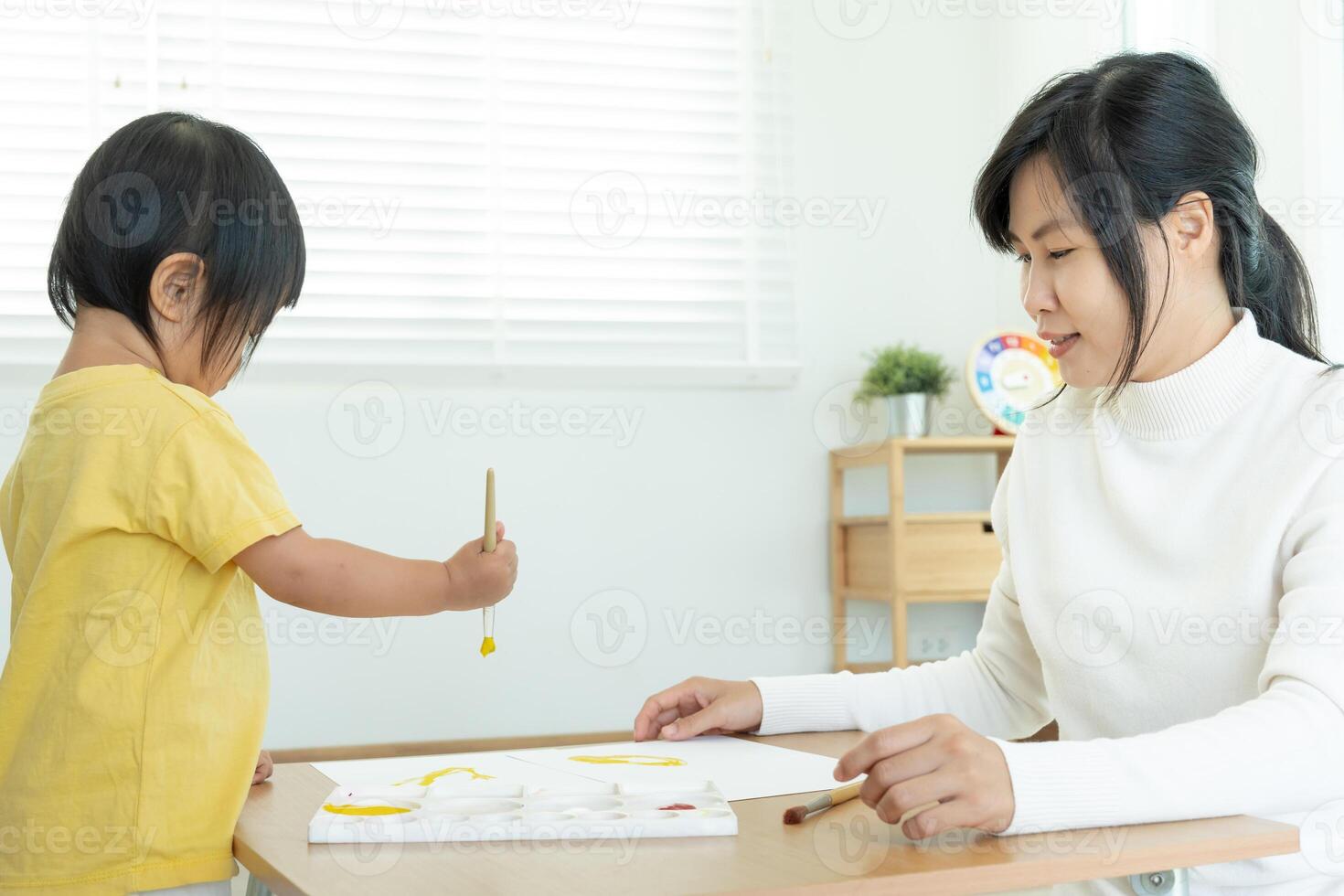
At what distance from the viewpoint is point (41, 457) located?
0.96m

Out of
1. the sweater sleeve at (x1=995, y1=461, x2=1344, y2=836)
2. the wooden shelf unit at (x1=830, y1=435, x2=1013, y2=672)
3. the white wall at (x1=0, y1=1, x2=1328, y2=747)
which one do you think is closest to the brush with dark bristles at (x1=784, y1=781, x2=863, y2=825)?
the sweater sleeve at (x1=995, y1=461, x2=1344, y2=836)

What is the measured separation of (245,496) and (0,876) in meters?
0.31

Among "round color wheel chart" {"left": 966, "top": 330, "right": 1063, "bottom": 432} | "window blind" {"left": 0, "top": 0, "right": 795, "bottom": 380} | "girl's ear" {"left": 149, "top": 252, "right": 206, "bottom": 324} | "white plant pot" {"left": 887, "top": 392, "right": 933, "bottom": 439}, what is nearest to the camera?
"girl's ear" {"left": 149, "top": 252, "right": 206, "bottom": 324}

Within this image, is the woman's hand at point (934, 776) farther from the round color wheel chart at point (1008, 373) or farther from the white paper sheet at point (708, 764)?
the round color wheel chart at point (1008, 373)

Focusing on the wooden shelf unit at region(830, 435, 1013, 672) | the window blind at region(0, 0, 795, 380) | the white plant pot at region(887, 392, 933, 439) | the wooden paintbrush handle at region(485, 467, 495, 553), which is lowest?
the wooden shelf unit at region(830, 435, 1013, 672)

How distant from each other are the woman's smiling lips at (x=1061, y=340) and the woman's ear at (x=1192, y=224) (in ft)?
0.39

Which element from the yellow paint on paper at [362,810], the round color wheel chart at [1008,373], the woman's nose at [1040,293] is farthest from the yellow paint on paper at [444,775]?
the round color wheel chart at [1008,373]

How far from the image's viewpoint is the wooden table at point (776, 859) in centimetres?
66

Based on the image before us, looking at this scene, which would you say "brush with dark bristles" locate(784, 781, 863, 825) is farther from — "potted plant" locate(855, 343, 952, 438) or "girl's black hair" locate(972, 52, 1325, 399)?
"potted plant" locate(855, 343, 952, 438)

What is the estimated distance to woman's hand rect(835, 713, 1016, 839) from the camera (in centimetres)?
73

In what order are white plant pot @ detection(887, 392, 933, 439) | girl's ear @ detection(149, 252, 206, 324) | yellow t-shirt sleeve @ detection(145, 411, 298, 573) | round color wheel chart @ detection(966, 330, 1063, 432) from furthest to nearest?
1. round color wheel chart @ detection(966, 330, 1063, 432)
2. white plant pot @ detection(887, 392, 933, 439)
3. girl's ear @ detection(149, 252, 206, 324)
4. yellow t-shirt sleeve @ detection(145, 411, 298, 573)

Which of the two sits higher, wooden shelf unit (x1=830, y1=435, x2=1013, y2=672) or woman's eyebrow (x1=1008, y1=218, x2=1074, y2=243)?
woman's eyebrow (x1=1008, y1=218, x2=1074, y2=243)

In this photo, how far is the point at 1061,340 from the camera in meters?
1.18

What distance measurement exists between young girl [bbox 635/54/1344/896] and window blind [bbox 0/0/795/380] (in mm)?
1981
